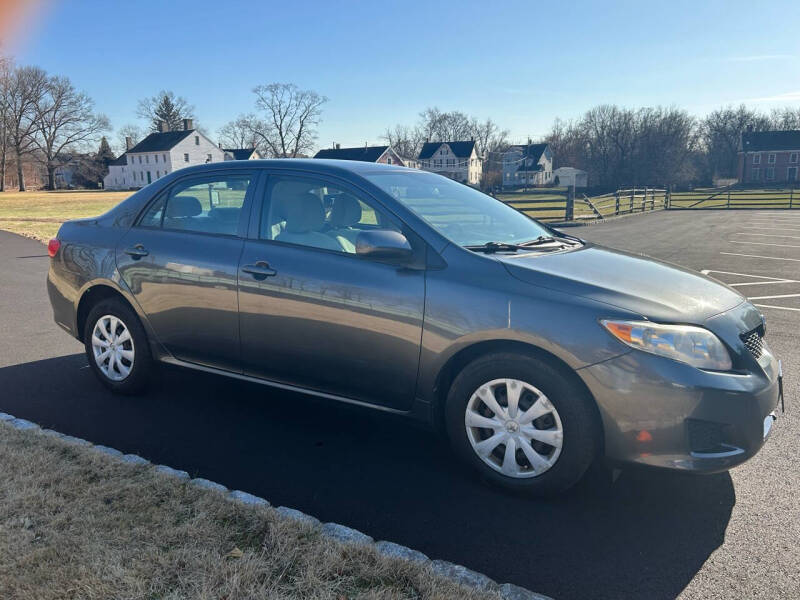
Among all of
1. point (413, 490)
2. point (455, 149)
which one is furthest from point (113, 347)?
point (455, 149)

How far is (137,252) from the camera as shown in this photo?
14.5 ft

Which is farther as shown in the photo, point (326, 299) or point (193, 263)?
point (193, 263)

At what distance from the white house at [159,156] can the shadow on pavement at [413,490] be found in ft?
284

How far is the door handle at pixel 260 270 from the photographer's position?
3.77 m

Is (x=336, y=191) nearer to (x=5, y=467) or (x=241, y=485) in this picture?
(x=241, y=485)

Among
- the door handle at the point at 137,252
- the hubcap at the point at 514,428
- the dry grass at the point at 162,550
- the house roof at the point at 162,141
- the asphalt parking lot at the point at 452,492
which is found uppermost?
the house roof at the point at 162,141

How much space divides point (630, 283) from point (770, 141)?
98823 mm

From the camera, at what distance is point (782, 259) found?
39.4 feet

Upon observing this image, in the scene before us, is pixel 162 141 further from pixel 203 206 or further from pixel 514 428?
→ pixel 514 428

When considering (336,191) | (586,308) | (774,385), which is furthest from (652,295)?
(336,191)

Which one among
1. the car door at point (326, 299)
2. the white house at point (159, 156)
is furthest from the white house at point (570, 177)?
the car door at point (326, 299)

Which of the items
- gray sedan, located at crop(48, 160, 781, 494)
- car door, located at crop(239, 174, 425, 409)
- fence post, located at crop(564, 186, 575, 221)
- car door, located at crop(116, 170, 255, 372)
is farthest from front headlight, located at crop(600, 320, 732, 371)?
fence post, located at crop(564, 186, 575, 221)

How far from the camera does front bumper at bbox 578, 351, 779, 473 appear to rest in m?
2.79

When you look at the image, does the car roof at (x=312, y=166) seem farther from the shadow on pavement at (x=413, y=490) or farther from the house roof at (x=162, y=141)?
the house roof at (x=162, y=141)
